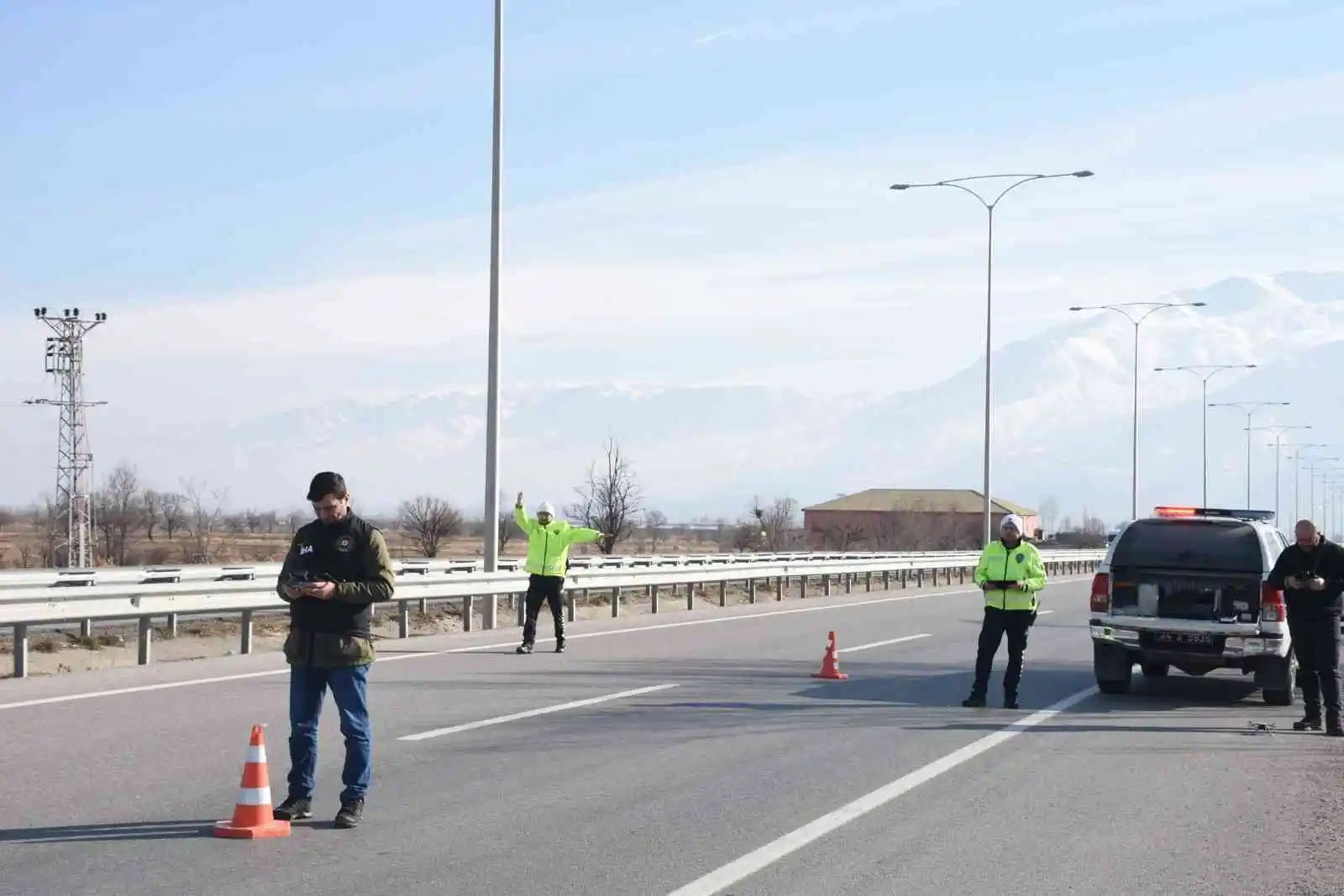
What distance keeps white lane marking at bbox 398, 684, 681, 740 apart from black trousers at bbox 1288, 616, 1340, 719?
576 cm

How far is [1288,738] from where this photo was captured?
13852 millimetres

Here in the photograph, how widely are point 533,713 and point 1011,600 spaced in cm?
461

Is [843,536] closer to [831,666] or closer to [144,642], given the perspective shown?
A: [831,666]

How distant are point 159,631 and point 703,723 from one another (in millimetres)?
12858

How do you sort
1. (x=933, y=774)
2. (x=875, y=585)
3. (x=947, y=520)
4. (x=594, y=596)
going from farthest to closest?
(x=947, y=520) < (x=875, y=585) < (x=594, y=596) < (x=933, y=774)

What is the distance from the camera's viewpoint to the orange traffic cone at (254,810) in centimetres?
860

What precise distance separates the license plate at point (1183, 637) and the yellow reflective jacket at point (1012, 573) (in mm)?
1499

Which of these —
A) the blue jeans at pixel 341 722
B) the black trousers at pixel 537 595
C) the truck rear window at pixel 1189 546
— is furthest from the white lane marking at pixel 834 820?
the black trousers at pixel 537 595

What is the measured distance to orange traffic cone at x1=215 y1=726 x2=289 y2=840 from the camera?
8.60 metres

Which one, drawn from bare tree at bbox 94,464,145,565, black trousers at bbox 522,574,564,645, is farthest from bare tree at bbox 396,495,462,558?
black trousers at bbox 522,574,564,645

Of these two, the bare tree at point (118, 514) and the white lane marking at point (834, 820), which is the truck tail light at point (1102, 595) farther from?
→ the bare tree at point (118, 514)

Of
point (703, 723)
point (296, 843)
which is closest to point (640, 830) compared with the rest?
point (296, 843)

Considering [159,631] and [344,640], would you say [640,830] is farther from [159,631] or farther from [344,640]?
[159,631]

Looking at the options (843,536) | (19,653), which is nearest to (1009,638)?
(19,653)
